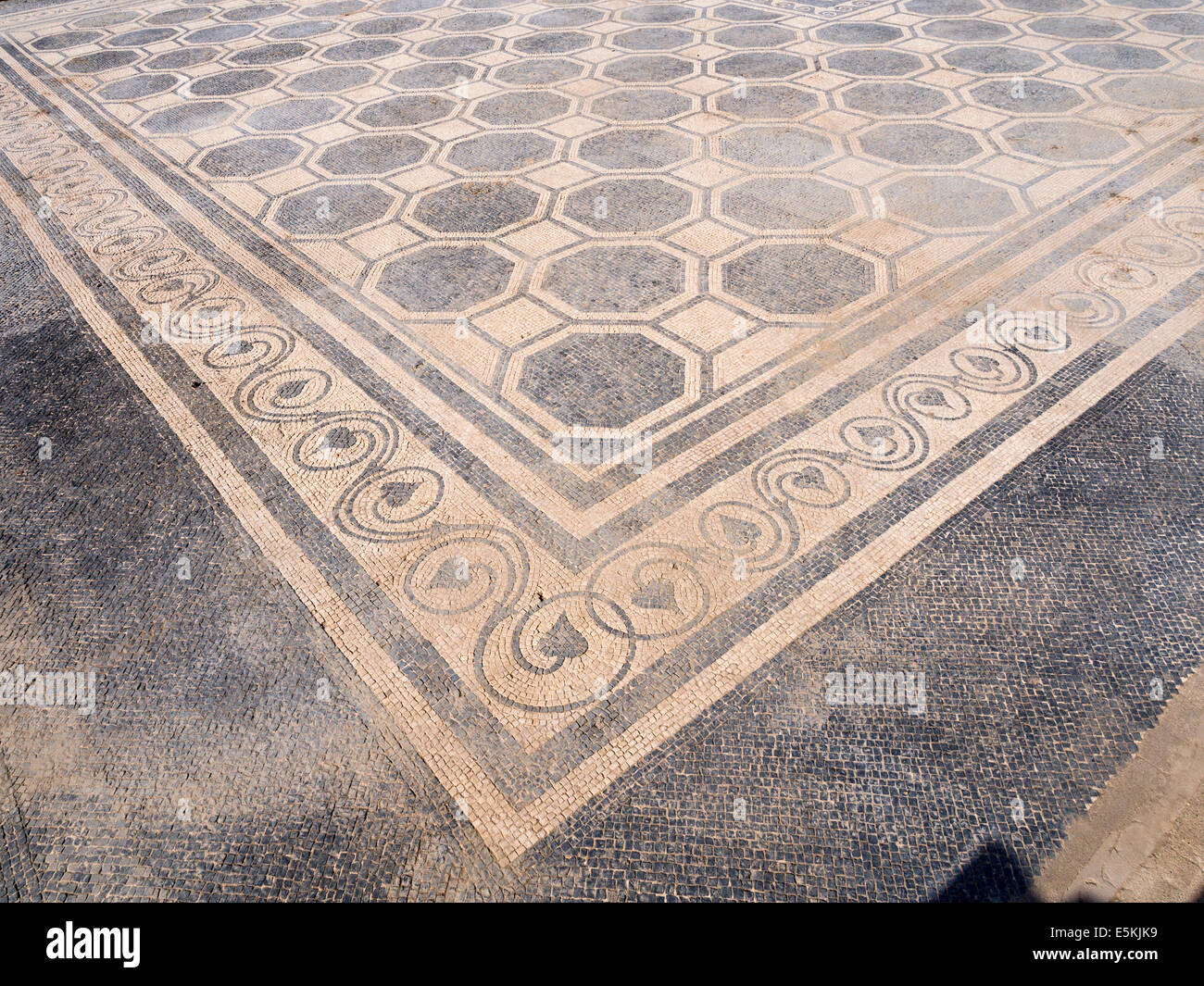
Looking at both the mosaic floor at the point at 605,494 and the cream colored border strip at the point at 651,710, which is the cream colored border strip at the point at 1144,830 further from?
the cream colored border strip at the point at 651,710

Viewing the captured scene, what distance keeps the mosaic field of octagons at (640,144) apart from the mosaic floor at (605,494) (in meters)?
0.05

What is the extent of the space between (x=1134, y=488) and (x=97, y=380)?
4.26m

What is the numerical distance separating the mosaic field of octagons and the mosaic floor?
0.15ft

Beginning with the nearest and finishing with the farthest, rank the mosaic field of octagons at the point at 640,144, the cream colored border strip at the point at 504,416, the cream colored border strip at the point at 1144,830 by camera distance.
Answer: the cream colored border strip at the point at 1144,830, the cream colored border strip at the point at 504,416, the mosaic field of octagons at the point at 640,144

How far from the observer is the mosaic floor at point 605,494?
2039 mm

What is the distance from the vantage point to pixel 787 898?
72.9 inches

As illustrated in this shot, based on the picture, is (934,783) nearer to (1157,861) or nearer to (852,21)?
(1157,861)

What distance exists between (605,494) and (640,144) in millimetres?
3496

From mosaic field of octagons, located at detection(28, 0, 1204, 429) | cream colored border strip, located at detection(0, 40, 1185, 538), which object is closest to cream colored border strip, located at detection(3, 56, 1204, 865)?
cream colored border strip, located at detection(0, 40, 1185, 538)

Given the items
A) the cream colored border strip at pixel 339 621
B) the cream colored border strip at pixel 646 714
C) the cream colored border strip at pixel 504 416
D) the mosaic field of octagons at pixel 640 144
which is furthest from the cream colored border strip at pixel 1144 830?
the mosaic field of octagons at pixel 640 144

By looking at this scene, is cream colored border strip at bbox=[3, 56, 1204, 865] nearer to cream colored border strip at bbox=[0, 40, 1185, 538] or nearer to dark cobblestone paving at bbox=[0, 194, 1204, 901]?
dark cobblestone paving at bbox=[0, 194, 1204, 901]

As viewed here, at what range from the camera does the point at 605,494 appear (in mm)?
2912

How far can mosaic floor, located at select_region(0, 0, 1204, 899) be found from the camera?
2.04 m
